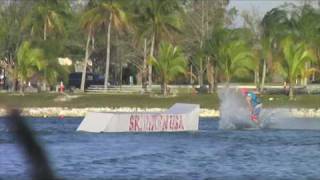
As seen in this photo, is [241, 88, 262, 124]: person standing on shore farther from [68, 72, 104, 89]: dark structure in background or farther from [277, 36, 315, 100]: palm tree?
[68, 72, 104, 89]: dark structure in background

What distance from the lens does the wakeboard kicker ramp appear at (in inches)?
1684

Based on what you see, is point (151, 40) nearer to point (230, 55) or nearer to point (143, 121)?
point (230, 55)

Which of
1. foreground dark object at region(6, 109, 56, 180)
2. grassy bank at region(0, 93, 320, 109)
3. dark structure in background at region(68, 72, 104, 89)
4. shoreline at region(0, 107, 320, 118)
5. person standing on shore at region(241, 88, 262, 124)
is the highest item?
foreground dark object at region(6, 109, 56, 180)

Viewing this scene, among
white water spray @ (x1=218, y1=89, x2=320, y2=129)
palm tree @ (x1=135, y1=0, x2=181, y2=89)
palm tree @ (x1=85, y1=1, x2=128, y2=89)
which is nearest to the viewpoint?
white water spray @ (x1=218, y1=89, x2=320, y2=129)

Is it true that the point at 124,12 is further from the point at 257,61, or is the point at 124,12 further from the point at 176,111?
the point at 176,111

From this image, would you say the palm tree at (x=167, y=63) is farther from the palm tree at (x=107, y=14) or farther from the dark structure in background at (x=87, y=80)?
the dark structure in background at (x=87, y=80)

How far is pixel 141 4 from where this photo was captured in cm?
9131

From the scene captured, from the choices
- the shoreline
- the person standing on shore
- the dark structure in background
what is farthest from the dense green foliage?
the person standing on shore

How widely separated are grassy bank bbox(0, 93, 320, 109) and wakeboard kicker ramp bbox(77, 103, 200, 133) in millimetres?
27323

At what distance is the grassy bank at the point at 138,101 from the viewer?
73812mm

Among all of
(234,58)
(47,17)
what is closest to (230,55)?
(234,58)

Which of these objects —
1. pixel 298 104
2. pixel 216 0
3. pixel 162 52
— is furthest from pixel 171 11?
pixel 216 0

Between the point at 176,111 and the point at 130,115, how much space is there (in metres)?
3.38

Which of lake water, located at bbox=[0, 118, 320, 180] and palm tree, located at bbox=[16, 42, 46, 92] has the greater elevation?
palm tree, located at bbox=[16, 42, 46, 92]
